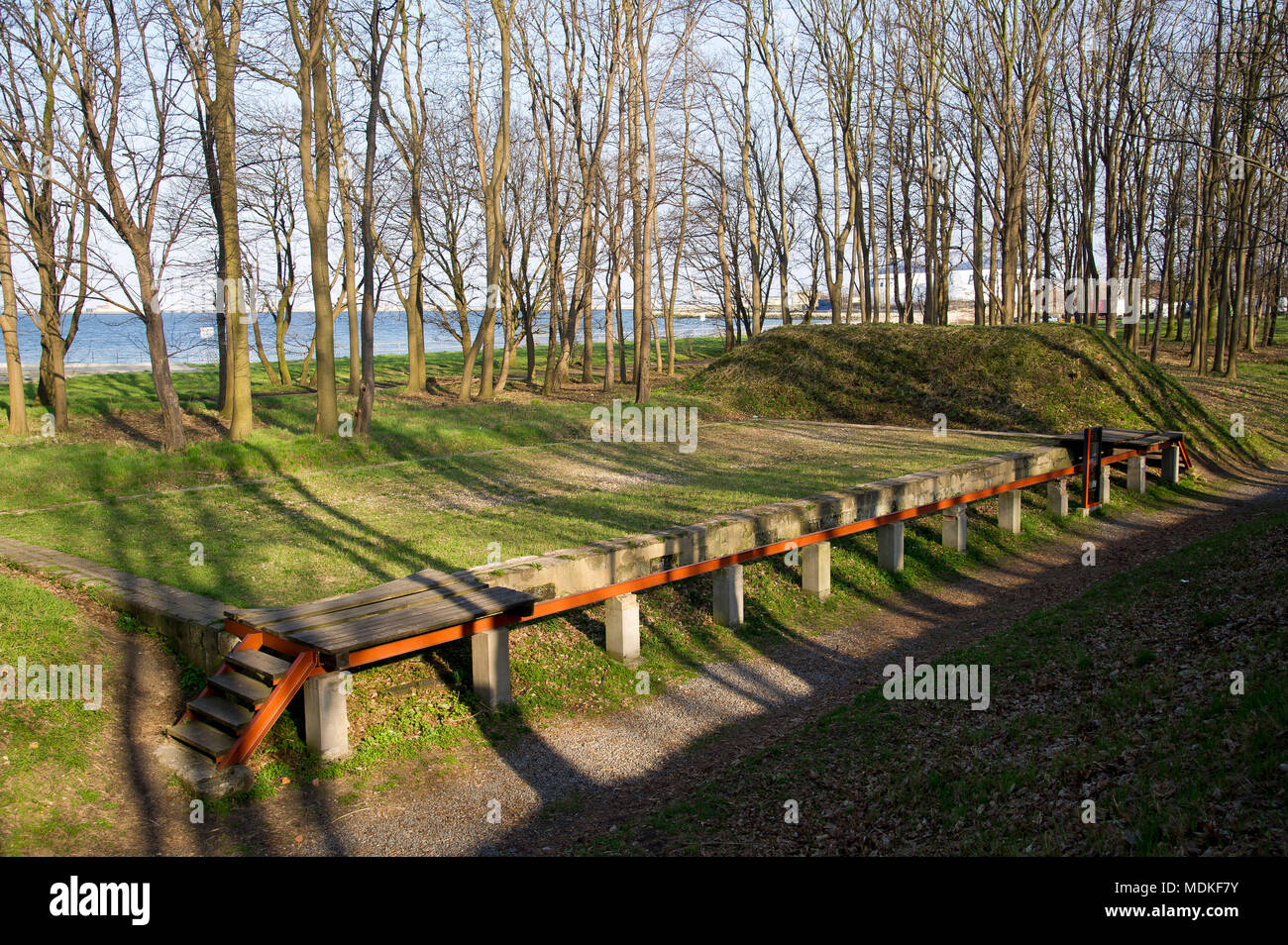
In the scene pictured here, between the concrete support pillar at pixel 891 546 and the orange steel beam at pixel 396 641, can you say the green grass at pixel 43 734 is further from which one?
the concrete support pillar at pixel 891 546

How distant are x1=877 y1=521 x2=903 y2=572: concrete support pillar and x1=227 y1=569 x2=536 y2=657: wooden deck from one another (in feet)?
17.3

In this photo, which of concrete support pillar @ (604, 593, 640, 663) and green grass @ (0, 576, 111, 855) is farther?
concrete support pillar @ (604, 593, 640, 663)

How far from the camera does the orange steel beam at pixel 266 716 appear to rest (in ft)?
17.4

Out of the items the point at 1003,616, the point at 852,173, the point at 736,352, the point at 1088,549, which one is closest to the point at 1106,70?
the point at 852,173

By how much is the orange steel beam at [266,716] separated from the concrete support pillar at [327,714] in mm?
162

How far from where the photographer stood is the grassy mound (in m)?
18.4

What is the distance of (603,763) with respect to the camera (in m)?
6.07

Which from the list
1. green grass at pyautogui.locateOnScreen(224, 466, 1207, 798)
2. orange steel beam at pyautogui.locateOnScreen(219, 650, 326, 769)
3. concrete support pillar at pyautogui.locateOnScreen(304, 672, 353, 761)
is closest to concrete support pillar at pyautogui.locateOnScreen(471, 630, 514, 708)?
green grass at pyautogui.locateOnScreen(224, 466, 1207, 798)

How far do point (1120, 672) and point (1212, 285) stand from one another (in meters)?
27.2

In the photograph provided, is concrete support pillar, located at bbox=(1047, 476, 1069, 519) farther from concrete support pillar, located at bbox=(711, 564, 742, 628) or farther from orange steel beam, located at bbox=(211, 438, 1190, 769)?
concrete support pillar, located at bbox=(711, 564, 742, 628)

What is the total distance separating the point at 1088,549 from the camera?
1138 centimetres

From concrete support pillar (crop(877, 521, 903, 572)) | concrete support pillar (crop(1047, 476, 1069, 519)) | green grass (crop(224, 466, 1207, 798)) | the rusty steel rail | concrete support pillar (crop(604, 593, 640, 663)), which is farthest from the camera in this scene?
concrete support pillar (crop(1047, 476, 1069, 519))

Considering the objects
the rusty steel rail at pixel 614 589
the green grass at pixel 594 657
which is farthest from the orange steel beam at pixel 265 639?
the green grass at pixel 594 657
